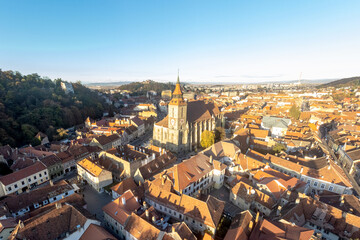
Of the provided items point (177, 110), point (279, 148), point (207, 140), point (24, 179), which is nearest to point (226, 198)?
point (207, 140)

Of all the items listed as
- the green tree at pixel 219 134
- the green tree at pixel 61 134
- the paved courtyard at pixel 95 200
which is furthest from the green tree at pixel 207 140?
the green tree at pixel 61 134

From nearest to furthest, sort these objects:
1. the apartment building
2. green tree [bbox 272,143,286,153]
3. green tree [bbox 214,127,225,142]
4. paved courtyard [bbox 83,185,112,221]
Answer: paved courtyard [bbox 83,185,112,221] < the apartment building < green tree [bbox 272,143,286,153] < green tree [bbox 214,127,225,142]

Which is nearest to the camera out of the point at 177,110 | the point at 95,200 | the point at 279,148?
the point at 95,200

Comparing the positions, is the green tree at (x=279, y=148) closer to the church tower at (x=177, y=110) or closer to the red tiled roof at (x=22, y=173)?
the church tower at (x=177, y=110)

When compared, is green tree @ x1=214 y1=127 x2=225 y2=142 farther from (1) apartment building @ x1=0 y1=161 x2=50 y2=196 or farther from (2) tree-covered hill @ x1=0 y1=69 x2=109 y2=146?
(2) tree-covered hill @ x1=0 y1=69 x2=109 y2=146

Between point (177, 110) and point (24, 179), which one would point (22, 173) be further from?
point (177, 110)

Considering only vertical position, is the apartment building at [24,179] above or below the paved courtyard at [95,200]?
above

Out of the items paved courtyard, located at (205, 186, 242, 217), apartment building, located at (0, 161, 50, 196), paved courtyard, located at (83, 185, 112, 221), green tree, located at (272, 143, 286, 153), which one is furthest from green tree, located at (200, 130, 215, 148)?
apartment building, located at (0, 161, 50, 196)
